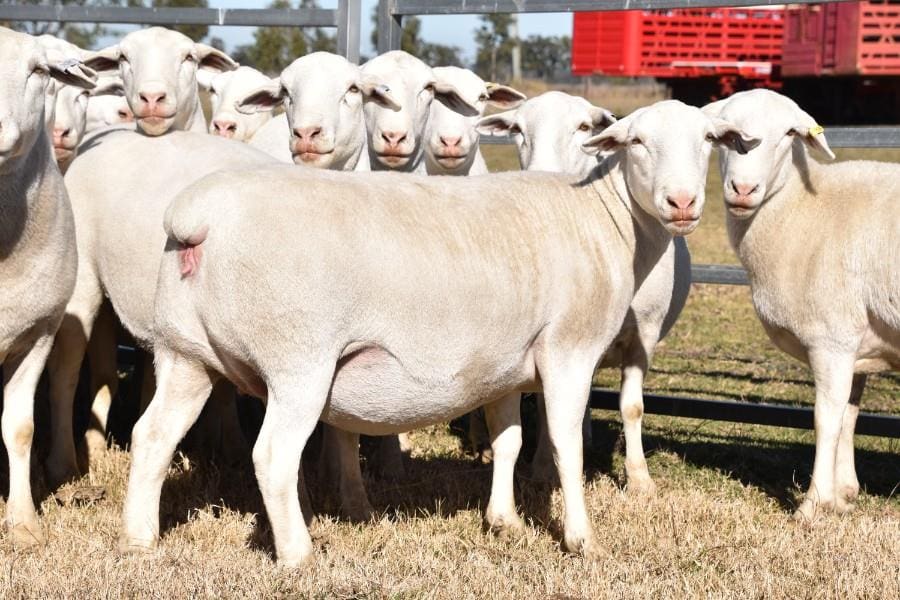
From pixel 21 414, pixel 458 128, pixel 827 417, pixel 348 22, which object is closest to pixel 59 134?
pixel 21 414

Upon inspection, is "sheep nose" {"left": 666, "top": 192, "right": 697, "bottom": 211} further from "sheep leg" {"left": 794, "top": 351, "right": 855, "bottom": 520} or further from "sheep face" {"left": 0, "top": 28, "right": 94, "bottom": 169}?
"sheep face" {"left": 0, "top": 28, "right": 94, "bottom": 169}

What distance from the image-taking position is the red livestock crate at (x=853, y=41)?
24.8 m

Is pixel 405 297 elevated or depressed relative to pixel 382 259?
depressed

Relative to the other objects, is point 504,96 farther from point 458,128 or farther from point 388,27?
point 388,27

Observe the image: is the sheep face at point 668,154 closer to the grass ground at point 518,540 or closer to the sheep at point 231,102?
the grass ground at point 518,540

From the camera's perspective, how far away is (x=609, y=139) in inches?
188

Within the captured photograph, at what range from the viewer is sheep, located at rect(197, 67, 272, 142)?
7188 millimetres

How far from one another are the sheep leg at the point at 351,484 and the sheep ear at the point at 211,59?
87.7 inches

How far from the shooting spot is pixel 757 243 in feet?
18.5

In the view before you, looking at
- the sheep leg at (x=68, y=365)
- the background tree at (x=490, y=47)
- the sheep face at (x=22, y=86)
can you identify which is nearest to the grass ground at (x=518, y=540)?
the sheep leg at (x=68, y=365)

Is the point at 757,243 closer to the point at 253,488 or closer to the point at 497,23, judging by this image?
the point at 253,488

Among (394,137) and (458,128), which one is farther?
(458,128)

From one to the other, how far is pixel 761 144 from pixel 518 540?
1.94 meters

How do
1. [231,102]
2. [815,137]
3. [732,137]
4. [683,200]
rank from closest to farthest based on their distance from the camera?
[683,200], [732,137], [815,137], [231,102]
